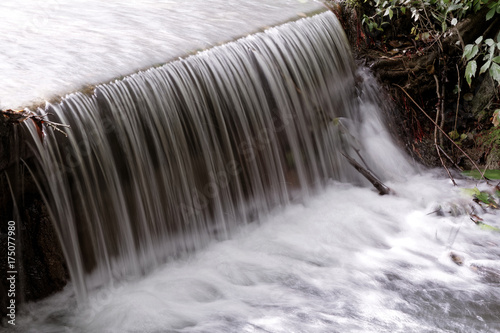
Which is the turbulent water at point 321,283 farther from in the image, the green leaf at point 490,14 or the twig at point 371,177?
the green leaf at point 490,14

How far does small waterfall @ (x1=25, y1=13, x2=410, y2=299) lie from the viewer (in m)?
3.40

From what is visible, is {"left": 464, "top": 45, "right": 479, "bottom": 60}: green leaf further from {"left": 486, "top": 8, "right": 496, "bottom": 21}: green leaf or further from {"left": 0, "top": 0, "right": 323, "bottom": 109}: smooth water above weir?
{"left": 0, "top": 0, "right": 323, "bottom": 109}: smooth water above weir

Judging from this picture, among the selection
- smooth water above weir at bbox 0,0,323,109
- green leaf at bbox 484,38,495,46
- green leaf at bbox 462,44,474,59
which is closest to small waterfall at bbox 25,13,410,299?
smooth water above weir at bbox 0,0,323,109

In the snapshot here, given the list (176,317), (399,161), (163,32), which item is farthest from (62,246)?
(399,161)

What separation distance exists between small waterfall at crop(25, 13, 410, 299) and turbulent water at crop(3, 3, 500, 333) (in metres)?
0.01

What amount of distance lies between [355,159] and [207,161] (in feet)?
5.25

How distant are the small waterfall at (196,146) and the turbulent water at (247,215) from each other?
0.03 ft

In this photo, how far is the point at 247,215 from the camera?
4.37m

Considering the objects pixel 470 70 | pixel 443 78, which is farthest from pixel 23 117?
pixel 443 78

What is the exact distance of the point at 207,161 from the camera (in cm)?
414

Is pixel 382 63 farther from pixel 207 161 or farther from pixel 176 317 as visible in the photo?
pixel 176 317

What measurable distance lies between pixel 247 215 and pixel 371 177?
1.15 meters

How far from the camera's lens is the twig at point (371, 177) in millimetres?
4738

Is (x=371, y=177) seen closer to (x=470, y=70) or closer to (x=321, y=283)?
(x=470, y=70)
